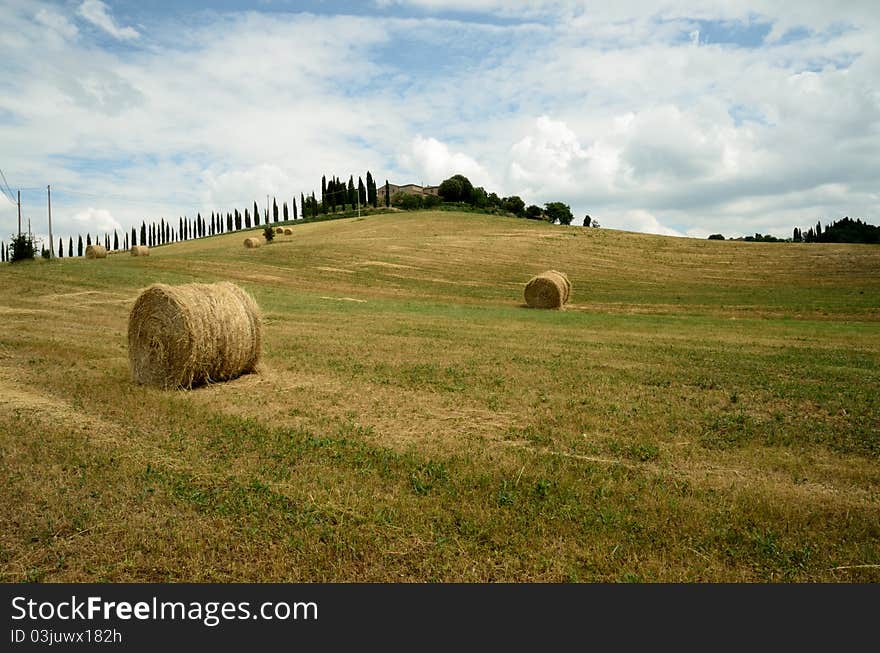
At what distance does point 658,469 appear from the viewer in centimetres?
770

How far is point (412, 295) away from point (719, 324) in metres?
18.0

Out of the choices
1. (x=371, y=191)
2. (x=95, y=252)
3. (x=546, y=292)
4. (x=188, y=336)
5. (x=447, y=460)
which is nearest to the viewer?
(x=447, y=460)

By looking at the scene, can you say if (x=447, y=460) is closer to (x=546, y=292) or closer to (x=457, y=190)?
(x=546, y=292)

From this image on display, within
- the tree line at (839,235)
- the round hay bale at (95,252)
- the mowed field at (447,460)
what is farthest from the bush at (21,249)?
the tree line at (839,235)

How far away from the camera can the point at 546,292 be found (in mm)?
33375

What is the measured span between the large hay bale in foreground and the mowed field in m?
12.1

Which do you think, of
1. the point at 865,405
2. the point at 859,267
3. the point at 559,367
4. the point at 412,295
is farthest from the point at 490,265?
the point at 865,405

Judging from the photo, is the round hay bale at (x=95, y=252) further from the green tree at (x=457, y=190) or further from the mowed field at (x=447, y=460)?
the green tree at (x=457, y=190)

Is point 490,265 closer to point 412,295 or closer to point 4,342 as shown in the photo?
point 412,295

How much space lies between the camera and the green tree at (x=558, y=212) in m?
134

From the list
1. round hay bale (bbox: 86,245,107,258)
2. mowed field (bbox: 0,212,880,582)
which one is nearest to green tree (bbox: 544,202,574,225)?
round hay bale (bbox: 86,245,107,258)

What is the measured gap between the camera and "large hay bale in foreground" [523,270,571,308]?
33.2 m

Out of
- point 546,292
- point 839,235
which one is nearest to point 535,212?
point 839,235

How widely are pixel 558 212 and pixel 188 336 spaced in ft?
421
